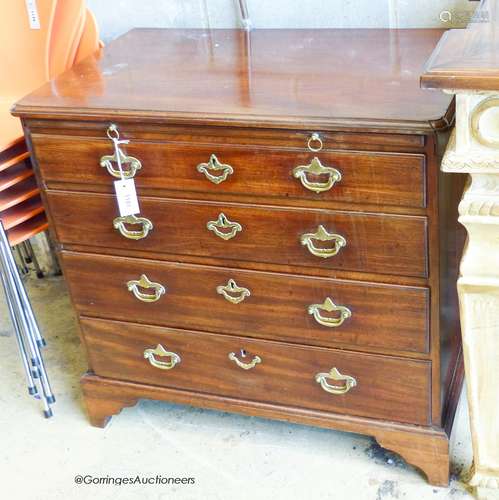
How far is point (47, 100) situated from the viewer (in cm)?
152

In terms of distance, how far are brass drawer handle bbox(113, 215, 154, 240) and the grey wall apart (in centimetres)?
59

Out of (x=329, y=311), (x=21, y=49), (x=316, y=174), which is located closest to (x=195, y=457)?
(x=329, y=311)

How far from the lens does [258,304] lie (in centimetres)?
158

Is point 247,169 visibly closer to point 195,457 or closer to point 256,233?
point 256,233

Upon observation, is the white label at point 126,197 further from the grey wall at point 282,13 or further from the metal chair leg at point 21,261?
the metal chair leg at point 21,261

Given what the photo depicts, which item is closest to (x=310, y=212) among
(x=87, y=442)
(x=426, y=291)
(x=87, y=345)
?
(x=426, y=291)

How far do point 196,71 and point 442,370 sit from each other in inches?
29.1

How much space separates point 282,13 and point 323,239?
652mm

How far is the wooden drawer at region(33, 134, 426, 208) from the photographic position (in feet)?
4.39

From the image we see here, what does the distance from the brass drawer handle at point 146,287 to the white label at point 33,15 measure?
688mm

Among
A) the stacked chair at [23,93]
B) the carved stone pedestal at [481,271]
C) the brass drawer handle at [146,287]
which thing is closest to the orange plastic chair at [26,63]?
the stacked chair at [23,93]

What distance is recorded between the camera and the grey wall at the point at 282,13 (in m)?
1.74

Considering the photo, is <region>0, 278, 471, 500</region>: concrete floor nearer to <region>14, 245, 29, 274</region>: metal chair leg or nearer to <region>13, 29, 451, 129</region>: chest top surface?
<region>14, 245, 29, 274</region>: metal chair leg

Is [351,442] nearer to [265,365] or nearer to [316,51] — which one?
[265,365]
